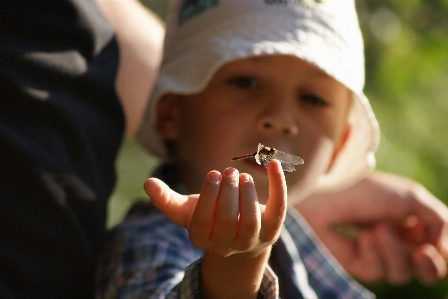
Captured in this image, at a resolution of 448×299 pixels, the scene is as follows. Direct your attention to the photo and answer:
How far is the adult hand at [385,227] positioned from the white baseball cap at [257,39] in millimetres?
274

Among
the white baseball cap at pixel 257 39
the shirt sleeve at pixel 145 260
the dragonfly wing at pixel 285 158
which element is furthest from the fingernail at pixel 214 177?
the white baseball cap at pixel 257 39

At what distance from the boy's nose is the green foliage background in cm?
125

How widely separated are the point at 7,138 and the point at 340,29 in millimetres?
583

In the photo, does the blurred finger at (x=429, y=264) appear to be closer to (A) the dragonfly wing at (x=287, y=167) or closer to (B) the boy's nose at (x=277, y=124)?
(B) the boy's nose at (x=277, y=124)

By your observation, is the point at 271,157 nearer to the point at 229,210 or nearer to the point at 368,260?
the point at 229,210

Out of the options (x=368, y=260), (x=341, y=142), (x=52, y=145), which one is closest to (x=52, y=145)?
(x=52, y=145)

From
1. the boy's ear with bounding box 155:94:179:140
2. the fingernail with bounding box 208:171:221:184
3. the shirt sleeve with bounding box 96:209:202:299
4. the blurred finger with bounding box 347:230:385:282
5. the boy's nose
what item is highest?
the fingernail with bounding box 208:171:221:184

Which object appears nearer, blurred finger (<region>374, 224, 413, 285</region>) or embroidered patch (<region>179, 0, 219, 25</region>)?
embroidered patch (<region>179, 0, 219, 25</region>)

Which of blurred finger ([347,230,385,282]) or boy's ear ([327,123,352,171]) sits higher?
boy's ear ([327,123,352,171])

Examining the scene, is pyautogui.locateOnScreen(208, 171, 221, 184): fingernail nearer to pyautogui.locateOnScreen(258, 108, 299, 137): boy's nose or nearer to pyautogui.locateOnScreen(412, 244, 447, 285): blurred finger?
pyautogui.locateOnScreen(258, 108, 299, 137): boy's nose

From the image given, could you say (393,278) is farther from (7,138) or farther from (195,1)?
(7,138)

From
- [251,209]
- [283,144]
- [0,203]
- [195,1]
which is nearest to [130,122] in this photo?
[195,1]

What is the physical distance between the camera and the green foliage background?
81.8 inches

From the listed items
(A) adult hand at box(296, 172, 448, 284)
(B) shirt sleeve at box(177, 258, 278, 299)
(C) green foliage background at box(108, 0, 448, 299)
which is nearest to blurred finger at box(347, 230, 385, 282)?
(A) adult hand at box(296, 172, 448, 284)
